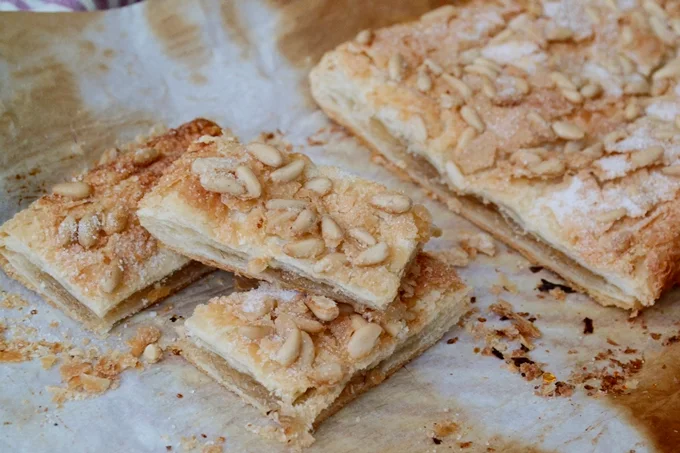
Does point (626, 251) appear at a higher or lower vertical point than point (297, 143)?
lower

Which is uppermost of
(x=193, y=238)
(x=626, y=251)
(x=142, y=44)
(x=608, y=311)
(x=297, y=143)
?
(x=142, y=44)

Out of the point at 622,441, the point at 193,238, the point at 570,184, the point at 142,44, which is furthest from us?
the point at 142,44

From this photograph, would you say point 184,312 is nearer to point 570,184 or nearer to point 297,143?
point 297,143

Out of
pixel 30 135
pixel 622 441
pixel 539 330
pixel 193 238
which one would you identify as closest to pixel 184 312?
pixel 193 238

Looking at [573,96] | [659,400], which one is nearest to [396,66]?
[573,96]

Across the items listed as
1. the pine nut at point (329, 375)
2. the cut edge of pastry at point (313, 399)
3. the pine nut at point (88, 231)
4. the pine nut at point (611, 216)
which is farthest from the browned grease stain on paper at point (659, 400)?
the pine nut at point (88, 231)

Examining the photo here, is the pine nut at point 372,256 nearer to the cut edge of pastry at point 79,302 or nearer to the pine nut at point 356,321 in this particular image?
the pine nut at point 356,321

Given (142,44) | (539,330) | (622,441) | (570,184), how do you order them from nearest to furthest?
(622,441), (539,330), (570,184), (142,44)

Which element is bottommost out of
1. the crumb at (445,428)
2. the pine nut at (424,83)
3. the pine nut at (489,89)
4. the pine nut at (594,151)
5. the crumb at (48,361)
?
the crumb at (445,428)
